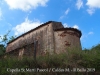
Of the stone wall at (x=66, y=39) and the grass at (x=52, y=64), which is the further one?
the stone wall at (x=66, y=39)

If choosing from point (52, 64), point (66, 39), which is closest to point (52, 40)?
point (66, 39)

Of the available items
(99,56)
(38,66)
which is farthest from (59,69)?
(99,56)

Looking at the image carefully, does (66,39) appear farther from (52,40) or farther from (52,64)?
(52,64)

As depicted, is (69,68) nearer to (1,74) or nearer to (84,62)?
(84,62)

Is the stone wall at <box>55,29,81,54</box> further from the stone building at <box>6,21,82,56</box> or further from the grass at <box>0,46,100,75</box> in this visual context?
the grass at <box>0,46,100,75</box>

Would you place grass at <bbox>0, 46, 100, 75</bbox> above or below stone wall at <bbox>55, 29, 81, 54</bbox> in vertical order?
below

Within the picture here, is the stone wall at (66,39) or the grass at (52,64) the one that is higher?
the stone wall at (66,39)

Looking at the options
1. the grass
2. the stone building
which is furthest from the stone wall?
the grass

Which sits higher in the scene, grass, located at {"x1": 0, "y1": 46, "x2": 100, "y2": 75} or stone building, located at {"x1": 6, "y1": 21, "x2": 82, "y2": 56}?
stone building, located at {"x1": 6, "y1": 21, "x2": 82, "y2": 56}

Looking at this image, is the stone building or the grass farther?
the stone building

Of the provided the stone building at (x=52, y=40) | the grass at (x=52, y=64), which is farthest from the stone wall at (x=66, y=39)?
the grass at (x=52, y=64)

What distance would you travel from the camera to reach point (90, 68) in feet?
28.8

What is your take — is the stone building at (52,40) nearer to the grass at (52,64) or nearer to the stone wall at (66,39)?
the stone wall at (66,39)

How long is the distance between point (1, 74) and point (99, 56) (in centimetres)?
541
